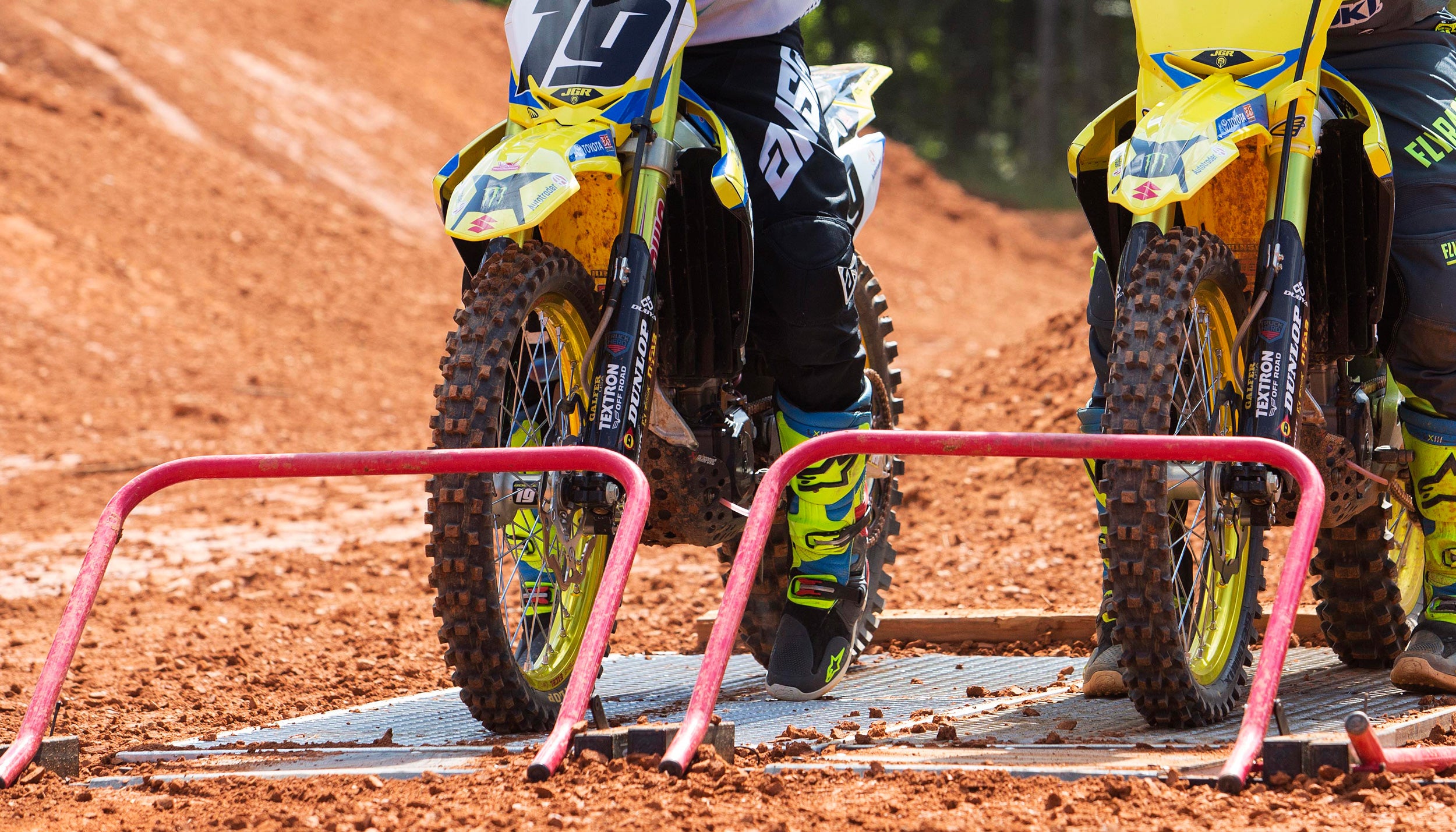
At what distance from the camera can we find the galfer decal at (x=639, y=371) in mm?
4105

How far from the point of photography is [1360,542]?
5062 mm

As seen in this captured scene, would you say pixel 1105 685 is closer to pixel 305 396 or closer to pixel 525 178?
pixel 525 178

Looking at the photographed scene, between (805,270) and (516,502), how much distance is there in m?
1.13

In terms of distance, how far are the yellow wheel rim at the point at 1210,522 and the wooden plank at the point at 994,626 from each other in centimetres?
138

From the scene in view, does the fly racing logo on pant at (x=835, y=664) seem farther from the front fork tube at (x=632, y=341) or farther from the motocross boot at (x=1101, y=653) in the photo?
the front fork tube at (x=632, y=341)

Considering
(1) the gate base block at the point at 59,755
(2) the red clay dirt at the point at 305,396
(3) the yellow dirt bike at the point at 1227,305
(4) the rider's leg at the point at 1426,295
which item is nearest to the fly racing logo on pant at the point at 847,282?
(3) the yellow dirt bike at the point at 1227,305

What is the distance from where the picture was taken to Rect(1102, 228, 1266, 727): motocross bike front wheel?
3643mm

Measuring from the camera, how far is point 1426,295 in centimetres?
437

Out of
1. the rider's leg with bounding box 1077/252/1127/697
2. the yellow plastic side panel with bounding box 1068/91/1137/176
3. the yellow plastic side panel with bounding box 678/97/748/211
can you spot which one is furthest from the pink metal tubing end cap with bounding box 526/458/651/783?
the yellow plastic side panel with bounding box 1068/91/1137/176

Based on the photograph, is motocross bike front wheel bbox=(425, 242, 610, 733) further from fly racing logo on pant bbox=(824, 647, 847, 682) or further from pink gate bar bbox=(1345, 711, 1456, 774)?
pink gate bar bbox=(1345, 711, 1456, 774)

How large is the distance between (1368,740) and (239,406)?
10.9 m

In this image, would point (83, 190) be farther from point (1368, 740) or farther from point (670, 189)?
point (1368, 740)

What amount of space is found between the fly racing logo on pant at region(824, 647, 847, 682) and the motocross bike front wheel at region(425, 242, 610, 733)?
0.74 m

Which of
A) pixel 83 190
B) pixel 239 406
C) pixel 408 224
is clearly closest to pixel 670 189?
pixel 239 406
